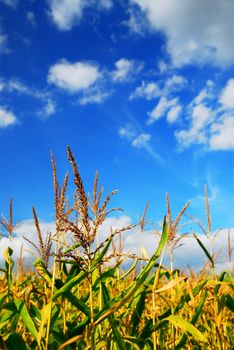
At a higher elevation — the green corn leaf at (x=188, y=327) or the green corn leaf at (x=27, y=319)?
the green corn leaf at (x=27, y=319)

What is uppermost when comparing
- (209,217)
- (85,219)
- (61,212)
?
(209,217)

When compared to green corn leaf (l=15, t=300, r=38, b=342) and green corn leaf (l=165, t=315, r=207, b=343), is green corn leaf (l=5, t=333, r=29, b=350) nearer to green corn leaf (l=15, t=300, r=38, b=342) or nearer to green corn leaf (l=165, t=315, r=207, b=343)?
green corn leaf (l=15, t=300, r=38, b=342)

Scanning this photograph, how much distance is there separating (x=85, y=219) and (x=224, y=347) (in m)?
2.49

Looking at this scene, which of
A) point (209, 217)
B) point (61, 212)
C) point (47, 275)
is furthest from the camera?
point (209, 217)

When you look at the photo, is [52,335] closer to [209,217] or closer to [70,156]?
[70,156]

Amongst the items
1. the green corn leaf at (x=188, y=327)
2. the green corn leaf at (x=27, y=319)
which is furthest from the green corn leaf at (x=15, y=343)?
the green corn leaf at (x=188, y=327)

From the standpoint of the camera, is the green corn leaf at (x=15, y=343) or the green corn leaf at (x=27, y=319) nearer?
the green corn leaf at (x=15, y=343)

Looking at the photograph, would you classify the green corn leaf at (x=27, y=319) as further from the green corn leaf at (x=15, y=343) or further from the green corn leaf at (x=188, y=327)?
the green corn leaf at (x=188, y=327)

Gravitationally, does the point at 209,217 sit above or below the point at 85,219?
above

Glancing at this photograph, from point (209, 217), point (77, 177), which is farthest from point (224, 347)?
point (77, 177)

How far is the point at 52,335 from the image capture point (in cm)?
255

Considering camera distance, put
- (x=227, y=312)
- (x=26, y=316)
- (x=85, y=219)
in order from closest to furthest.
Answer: (x=85, y=219)
(x=26, y=316)
(x=227, y=312)

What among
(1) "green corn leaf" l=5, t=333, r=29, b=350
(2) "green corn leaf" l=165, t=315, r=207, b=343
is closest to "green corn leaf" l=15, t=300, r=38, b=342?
(1) "green corn leaf" l=5, t=333, r=29, b=350

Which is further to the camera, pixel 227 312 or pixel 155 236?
pixel 227 312
